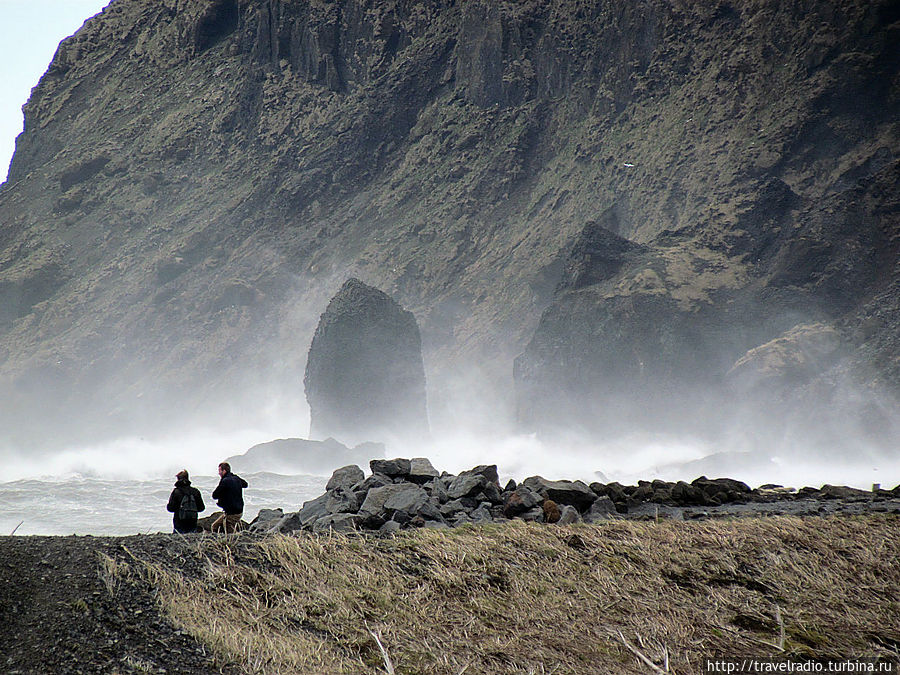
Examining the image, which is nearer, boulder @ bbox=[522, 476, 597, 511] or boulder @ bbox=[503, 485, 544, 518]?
boulder @ bbox=[503, 485, 544, 518]

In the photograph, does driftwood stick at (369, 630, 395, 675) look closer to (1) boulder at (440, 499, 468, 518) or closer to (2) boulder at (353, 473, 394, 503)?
(1) boulder at (440, 499, 468, 518)

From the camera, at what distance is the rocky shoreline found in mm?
11508

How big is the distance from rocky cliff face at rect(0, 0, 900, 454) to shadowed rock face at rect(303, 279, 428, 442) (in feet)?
33.9

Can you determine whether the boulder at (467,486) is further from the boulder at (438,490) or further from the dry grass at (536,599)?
the dry grass at (536,599)

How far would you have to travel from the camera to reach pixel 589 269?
61.2 meters

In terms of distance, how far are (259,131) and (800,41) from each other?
68.4m

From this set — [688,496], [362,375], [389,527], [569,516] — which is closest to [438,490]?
[569,516]

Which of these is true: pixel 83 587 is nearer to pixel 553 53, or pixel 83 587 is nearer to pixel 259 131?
pixel 553 53

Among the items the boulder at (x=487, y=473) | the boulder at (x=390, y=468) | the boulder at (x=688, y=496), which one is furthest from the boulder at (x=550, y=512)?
→ the boulder at (x=688, y=496)

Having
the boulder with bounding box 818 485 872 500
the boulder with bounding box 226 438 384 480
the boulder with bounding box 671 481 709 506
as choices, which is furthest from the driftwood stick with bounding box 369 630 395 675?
the boulder with bounding box 226 438 384 480

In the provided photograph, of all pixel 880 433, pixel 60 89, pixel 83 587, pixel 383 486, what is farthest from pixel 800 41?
pixel 60 89

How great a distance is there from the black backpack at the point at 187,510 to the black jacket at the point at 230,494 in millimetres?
398

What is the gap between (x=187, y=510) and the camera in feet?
38.9

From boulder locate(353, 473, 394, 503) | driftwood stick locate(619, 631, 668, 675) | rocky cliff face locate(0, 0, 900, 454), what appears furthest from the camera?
rocky cliff face locate(0, 0, 900, 454)
